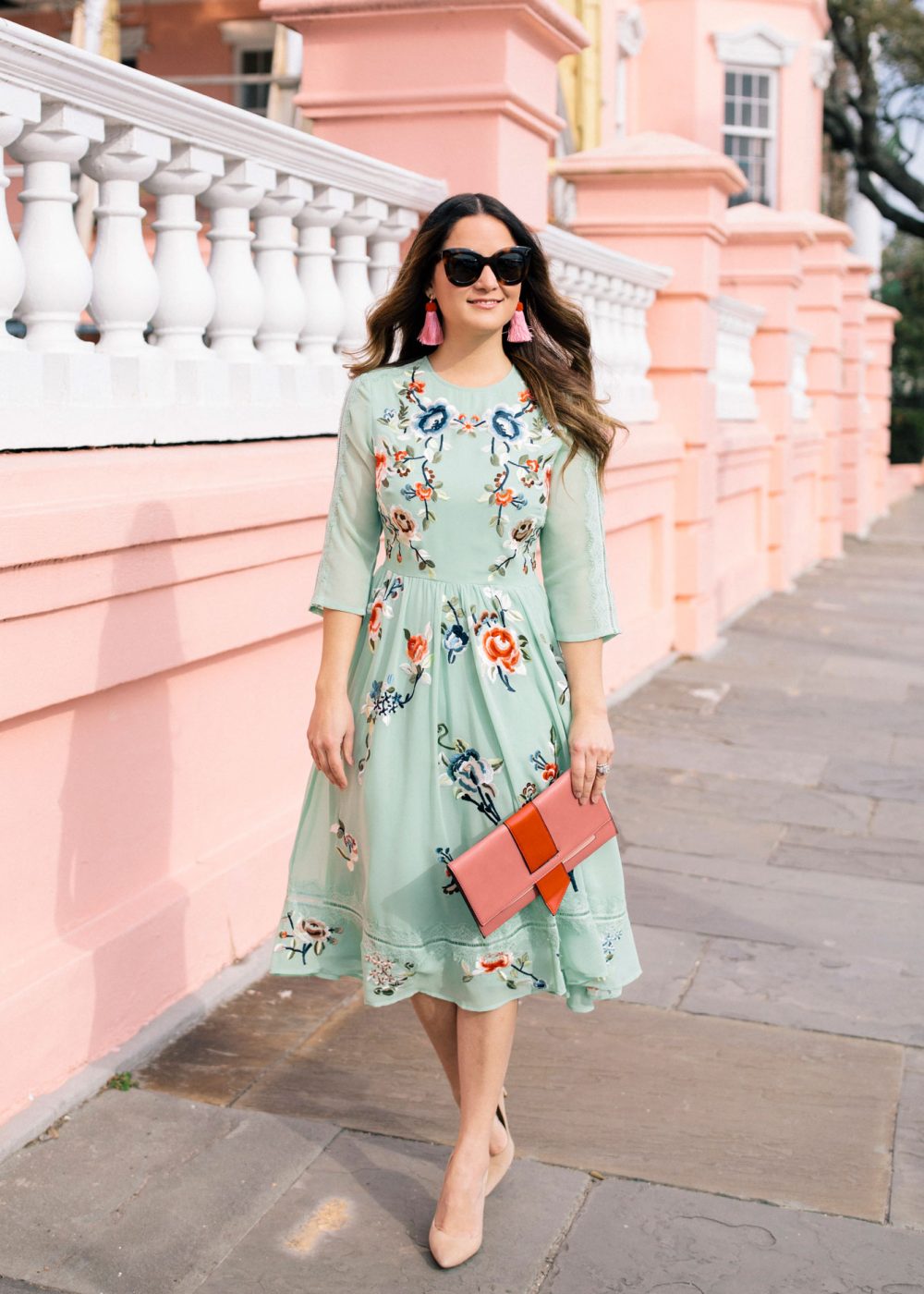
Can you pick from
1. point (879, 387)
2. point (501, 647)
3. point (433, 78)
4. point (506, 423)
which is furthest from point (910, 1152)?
point (879, 387)

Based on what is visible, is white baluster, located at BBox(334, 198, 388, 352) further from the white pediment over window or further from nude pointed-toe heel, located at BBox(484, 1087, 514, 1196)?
the white pediment over window

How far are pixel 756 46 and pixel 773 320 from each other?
1150 cm

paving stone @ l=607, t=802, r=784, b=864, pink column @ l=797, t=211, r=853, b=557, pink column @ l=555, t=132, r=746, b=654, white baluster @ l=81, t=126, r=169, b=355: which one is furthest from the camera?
pink column @ l=797, t=211, r=853, b=557

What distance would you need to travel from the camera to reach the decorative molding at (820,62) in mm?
23172

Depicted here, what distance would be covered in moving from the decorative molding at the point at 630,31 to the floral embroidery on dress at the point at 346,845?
17771mm

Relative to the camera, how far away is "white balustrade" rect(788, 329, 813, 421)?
14.1 meters

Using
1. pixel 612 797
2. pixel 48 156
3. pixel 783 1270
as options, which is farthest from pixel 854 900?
pixel 48 156

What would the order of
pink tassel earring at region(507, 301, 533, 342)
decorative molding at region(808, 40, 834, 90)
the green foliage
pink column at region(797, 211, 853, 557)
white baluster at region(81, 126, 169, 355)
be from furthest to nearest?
the green foliage < decorative molding at region(808, 40, 834, 90) < pink column at region(797, 211, 853, 557) < white baluster at region(81, 126, 169, 355) < pink tassel earring at region(507, 301, 533, 342)

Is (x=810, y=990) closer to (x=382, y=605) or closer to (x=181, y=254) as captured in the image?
(x=382, y=605)

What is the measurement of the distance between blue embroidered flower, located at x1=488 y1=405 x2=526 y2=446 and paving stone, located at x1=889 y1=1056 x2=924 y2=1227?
1601 millimetres

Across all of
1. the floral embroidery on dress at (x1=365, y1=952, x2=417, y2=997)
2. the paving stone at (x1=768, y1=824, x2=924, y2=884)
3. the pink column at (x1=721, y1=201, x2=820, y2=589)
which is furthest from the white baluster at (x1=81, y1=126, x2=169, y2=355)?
the pink column at (x1=721, y1=201, x2=820, y2=589)

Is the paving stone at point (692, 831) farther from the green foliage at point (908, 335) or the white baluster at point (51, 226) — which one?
the green foliage at point (908, 335)

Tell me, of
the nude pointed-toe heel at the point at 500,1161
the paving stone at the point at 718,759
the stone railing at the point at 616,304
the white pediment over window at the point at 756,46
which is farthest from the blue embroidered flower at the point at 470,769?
the white pediment over window at the point at 756,46

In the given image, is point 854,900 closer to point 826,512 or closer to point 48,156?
point 48,156
